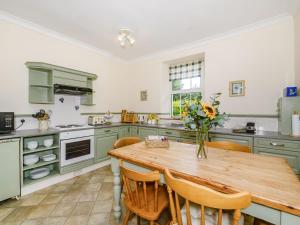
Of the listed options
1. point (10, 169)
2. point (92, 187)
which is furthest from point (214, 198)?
point (10, 169)

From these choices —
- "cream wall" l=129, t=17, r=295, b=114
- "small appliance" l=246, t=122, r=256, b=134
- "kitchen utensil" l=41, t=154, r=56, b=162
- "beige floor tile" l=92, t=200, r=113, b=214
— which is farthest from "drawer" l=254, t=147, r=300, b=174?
"kitchen utensil" l=41, t=154, r=56, b=162

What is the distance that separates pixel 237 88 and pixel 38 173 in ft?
11.8

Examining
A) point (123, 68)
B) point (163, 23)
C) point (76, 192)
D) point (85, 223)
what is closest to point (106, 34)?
point (163, 23)

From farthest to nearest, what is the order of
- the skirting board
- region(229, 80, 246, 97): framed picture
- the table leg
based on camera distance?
1. region(229, 80, 246, 97): framed picture
2. the skirting board
3. the table leg

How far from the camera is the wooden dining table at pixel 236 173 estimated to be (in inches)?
28.7

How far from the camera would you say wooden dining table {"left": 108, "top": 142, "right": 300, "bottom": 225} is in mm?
728

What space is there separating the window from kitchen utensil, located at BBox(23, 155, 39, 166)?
2911 mm

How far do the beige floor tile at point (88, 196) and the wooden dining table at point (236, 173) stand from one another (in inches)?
24.2

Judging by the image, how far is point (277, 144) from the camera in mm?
2002

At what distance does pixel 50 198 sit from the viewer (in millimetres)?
2059

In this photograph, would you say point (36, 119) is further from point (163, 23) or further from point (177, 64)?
point (177, 64)

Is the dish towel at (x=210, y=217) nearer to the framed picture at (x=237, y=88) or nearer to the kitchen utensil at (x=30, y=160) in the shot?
the framed picture at (x=237, y=88)

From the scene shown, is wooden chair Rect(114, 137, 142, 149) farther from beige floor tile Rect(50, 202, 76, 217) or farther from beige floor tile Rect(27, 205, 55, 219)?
beige floor tile Rect(27, 205, 55, 219)

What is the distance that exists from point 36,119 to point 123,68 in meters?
2.49
